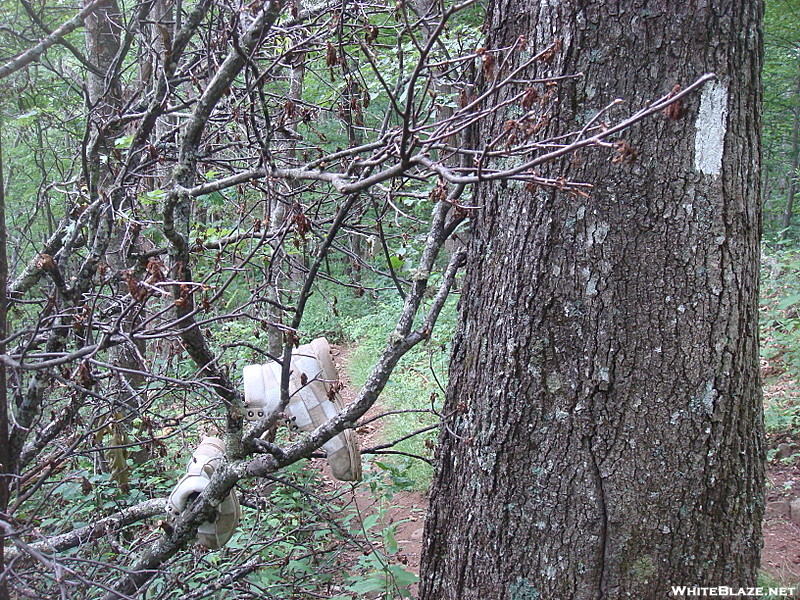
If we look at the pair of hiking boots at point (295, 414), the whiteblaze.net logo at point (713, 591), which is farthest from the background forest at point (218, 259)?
the whiteblaze.net logo at point (713, 591)

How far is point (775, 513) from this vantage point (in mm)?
4922

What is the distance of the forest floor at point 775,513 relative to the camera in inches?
167

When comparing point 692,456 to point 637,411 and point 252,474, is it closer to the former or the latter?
point 637,411

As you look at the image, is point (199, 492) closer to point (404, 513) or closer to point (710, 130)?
point (710, 130)

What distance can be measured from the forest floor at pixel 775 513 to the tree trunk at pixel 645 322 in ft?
6.92

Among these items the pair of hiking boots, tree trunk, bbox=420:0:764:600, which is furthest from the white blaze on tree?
the pair of hiking boots

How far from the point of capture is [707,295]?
1.90 metres

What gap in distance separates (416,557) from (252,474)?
285cm

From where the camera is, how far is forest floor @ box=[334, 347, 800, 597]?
13.9ft

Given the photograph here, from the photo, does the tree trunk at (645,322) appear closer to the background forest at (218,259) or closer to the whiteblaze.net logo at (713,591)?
the whiteblaze.net logo at (713,591)

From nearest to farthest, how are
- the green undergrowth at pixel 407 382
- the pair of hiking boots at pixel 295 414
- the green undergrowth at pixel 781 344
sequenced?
the pair of hiking boots at pixel 295 414
the green undergrowth at pixel 781 344
the green undergrowth at pixel 407 382

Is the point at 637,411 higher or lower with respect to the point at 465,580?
higher

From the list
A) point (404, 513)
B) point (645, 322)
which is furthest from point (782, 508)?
point (645, 322)

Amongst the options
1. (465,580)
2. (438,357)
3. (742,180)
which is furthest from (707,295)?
(438,357)
